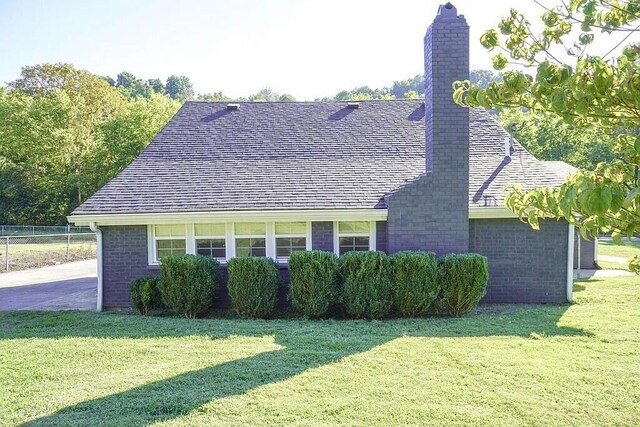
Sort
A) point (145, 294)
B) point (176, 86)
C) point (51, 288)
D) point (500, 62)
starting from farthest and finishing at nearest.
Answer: point (176, 86), point (51, 288), point (145, 294), point (500, 62)

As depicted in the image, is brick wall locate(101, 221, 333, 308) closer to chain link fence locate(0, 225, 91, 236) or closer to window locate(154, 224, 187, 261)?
window locate(154, 224, 187, 261)

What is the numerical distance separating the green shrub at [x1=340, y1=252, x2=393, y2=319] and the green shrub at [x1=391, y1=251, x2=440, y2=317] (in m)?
0.16

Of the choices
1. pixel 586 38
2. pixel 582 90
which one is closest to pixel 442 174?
pixel 586 38

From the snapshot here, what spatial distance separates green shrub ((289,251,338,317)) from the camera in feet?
30.0

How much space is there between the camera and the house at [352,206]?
1010cm

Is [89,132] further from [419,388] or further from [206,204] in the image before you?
[419,388]

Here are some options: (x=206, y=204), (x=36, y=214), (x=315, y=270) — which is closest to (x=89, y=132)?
(x=36, y=214)

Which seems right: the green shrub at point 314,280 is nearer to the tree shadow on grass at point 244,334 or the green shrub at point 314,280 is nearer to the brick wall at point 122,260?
the tree shadow on grass at point 244,334

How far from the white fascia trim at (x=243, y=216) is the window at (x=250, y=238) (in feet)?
1.18

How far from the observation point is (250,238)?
10.9 m

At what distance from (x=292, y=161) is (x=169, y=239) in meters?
3.86

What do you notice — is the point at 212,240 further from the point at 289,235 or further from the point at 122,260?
the point at 122,260

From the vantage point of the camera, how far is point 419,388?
548 centimetres

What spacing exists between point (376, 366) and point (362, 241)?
15.9 ft
